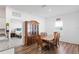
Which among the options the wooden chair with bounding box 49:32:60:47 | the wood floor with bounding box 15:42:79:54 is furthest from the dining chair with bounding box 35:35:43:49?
the wooden chair with bounding box 49:32:60:47

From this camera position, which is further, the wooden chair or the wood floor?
the wooden chair

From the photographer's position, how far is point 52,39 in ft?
6.56

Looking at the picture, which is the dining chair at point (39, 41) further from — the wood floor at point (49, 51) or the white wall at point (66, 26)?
the white wall at point (66, 26)

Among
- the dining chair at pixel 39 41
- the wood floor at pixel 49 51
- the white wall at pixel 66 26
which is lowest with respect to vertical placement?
the wood floor at pixel 49 51

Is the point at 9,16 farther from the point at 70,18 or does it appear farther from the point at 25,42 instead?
the point at 70,18

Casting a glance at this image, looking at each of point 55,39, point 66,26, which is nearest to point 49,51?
point 55,39

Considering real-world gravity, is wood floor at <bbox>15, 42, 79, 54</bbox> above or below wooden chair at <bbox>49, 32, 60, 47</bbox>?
below

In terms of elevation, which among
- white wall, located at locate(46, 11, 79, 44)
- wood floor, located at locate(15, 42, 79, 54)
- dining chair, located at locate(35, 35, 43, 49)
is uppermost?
white wall, located at locate(46, 11, 79, 44)

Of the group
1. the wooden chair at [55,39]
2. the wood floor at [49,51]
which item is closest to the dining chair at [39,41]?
the wood floor at [49,51]

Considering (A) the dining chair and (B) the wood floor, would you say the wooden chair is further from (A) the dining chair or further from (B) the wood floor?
(A) the dining chair

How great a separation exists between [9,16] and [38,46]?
37.4 inches

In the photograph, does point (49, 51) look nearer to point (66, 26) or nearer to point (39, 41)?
point (39, 41)
